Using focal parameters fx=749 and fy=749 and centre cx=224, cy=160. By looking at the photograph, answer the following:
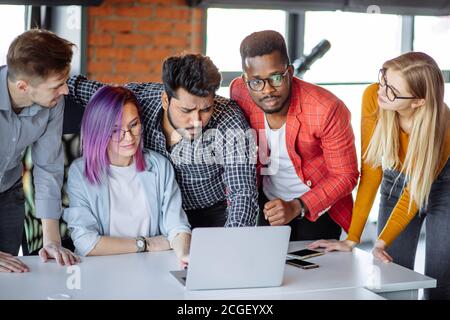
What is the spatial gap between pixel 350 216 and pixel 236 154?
0.62m

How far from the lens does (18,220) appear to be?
9.24 ft

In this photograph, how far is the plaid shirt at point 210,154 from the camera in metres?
2.76

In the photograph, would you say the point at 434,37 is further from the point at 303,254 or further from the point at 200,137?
the point at 303,254

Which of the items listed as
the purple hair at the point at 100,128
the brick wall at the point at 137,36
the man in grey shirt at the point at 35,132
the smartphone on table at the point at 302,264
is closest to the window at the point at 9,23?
the brick wall at the point at 137,36

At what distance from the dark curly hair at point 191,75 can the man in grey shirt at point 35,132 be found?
38cm

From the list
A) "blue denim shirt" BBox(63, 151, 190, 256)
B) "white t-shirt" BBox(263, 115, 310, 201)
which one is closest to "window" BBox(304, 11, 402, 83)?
"white t-shirt" BBox(263, 115, 310, 201)

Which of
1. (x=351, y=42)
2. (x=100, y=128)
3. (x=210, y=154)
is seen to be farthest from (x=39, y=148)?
(x=351, y=42)

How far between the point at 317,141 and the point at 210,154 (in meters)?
0.44

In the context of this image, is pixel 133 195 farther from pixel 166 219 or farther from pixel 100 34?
→ pixel 100 34

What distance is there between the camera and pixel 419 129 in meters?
2.73

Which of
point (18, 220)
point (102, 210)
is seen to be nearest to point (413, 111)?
point (102, 210)

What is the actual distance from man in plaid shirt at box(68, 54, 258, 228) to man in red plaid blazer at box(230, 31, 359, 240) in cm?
12

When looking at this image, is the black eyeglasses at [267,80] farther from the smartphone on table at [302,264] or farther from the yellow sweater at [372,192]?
the smartphone on table at [302,264]
